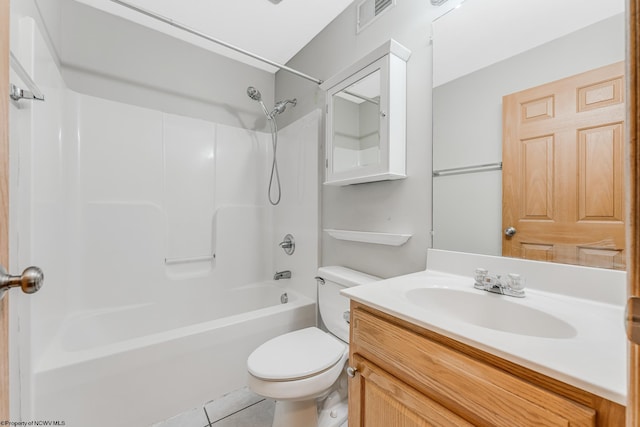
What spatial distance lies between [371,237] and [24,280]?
1225 mm

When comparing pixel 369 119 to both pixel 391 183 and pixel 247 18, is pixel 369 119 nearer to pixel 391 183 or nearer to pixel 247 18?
pixel 391 183

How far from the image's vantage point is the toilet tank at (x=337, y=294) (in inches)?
52.3

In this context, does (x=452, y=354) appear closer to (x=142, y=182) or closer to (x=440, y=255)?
(x=440, y=255)

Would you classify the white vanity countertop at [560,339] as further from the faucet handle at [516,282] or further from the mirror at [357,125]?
the mirror at [357,125]

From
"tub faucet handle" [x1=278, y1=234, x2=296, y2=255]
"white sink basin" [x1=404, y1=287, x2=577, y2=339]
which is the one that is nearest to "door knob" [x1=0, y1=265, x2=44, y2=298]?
"white sink basin" [x1=404, y1=287, x2=577, y2=339]

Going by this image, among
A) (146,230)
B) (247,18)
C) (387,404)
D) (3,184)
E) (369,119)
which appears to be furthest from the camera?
(146,230)

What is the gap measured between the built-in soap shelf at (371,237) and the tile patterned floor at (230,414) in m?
1.05

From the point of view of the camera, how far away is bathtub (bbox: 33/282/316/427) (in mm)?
1079

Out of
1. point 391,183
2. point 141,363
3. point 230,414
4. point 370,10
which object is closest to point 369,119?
point 391,183

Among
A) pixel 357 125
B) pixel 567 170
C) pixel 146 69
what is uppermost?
pixel 146 69

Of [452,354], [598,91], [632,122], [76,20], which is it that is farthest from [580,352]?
[76,20]

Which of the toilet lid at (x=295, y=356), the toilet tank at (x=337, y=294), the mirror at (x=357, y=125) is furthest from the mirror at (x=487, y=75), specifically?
the toilet lid at (x=295, y=356)

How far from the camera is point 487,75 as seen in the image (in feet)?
3.28

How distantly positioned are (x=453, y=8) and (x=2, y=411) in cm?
180
